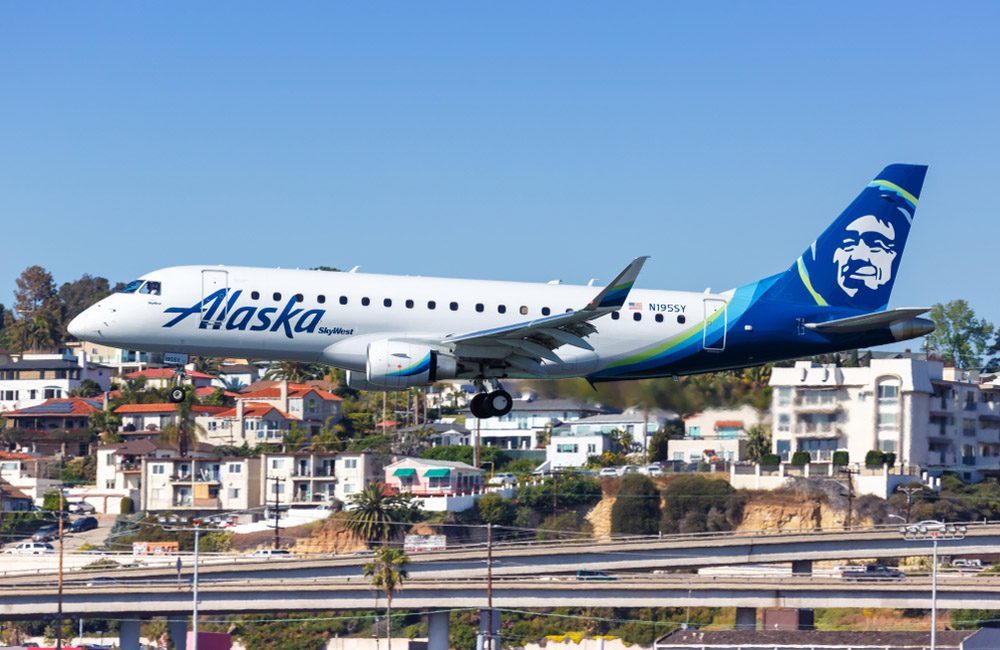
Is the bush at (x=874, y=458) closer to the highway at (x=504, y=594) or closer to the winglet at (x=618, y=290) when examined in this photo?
the highway at (x=504, y=594)

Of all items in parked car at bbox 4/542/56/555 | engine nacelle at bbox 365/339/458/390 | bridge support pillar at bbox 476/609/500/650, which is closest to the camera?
engine nacelle at bbox 365/339/458/390

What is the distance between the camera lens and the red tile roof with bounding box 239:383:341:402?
182 m

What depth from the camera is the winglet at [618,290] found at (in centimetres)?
4572

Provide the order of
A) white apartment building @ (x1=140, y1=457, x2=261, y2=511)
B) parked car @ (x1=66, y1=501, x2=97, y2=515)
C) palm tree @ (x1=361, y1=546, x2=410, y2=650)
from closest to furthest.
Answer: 1. palm tree @ (x1=361, y1=546, x2=410, y2=650)
2. white apartment building @ (x1=140, y1=457, x2=261, y2=511)
3. parked car @ (x1=66, y1=501, x2=97, y2=515)

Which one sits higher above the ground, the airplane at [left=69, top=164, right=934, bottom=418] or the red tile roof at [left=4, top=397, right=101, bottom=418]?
the airplane at [left=69, top=164, right=934, bottom=418]

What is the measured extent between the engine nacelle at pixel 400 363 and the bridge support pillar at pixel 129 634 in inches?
2284

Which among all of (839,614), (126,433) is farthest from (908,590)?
(126,433)

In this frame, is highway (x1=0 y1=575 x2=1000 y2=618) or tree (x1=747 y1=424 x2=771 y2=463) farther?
tree (x1=747 y1=424 x2=771 y2=463)

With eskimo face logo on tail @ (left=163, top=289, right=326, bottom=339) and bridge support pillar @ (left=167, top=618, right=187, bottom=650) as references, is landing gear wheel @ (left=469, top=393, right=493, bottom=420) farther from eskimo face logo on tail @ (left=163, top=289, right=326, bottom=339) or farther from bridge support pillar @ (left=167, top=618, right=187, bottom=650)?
bridge support pillar @ (left=167, top=618, right=187, bottom=650)

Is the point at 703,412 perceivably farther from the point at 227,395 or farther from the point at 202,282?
the point at 227,395

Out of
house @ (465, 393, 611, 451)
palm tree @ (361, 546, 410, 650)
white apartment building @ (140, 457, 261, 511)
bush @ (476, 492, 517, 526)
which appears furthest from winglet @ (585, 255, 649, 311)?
house @ (465, 393, 611, 451)

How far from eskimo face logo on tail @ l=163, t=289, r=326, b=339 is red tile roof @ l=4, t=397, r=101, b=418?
13954 cm

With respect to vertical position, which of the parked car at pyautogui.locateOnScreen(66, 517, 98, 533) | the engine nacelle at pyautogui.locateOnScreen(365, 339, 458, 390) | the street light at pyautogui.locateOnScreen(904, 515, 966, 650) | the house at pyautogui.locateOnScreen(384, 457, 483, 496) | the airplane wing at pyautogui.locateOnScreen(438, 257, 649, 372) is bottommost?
the parked car at pyautogui.locateOnScreen(66, 517, 98, 533)

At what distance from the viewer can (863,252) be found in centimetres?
5522
